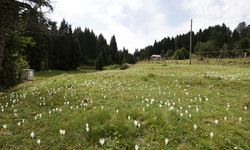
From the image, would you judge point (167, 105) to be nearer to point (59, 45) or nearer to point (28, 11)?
point (28, 11)

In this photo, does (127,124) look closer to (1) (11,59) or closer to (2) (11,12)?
(2) (11,12)

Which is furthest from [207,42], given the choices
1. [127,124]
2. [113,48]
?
[127,124]

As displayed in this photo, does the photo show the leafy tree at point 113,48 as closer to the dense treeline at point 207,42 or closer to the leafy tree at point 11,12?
the dense treeline at point 207,42

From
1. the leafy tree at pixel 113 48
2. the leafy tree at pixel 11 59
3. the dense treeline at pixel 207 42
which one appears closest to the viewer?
the leafy tree at pixel 11 59

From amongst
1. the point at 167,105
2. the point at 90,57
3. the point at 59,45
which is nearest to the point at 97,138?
the point at 167,105

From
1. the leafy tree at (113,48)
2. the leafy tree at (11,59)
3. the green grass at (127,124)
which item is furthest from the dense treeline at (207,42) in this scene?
the green grass at (127,124)

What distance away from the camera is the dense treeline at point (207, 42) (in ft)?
322

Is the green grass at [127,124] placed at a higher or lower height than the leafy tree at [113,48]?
lower

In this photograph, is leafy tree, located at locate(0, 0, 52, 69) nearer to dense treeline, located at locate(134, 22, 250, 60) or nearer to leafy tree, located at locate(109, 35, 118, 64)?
dense treeline, located at locate(134, 22, 250, 60)

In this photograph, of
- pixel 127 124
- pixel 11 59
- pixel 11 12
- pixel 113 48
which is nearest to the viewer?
pixel 127 124

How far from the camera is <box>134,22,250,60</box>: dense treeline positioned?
322ft

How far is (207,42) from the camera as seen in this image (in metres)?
111

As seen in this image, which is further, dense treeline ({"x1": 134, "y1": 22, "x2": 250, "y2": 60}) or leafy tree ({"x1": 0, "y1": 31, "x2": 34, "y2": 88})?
dense treeline ({"x1": 134, "y1": 22, "x2": 250, "y2": 60})

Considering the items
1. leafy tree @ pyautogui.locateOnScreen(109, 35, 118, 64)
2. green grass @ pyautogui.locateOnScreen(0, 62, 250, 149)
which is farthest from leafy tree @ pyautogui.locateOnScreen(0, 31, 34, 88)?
leafy tree @ pyautogui.locateOnScreen(109, 35, 118, 64)
